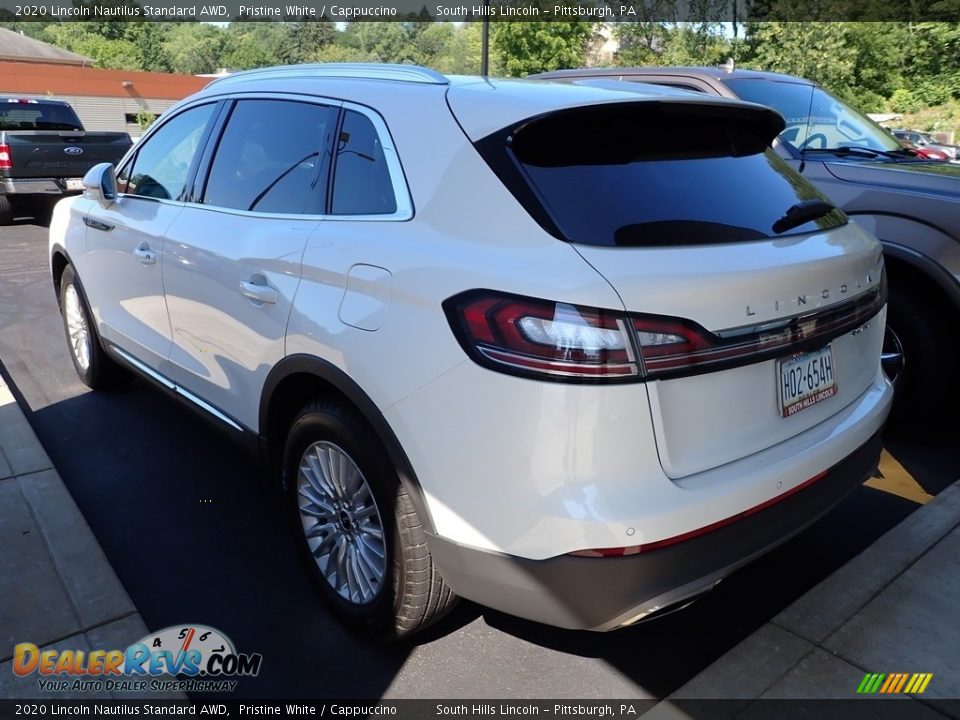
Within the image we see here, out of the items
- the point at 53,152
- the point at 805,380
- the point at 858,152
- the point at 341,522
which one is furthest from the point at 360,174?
the point at 53,152

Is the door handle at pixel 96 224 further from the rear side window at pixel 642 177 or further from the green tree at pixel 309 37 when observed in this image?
the green tree at pixel 309 37

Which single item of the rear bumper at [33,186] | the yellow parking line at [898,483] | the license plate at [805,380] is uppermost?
the license plate at [805,380]

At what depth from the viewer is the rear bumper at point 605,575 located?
2002mm

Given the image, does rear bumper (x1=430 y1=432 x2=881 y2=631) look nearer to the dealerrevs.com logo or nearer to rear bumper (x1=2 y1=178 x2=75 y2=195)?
the dealerrevs.com logo

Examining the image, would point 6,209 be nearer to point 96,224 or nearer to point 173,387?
point 96,224

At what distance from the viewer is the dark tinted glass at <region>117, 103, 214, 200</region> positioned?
366 centimetres

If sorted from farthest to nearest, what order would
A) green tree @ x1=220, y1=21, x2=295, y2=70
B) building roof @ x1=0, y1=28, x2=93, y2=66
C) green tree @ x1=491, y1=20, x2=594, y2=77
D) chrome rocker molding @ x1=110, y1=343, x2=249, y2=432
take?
green tree @ x1=220, y1=21, x2=295, y2=70 < building roof @ x1=0, y1=28, x2=93, y2=66 < green tree @ x1=491, y1=20, x2=594, y2=77 < chrome rocker molding @ x1=110, y1=343, x2=249, y2=432

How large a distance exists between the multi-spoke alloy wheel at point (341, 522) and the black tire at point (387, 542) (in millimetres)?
20

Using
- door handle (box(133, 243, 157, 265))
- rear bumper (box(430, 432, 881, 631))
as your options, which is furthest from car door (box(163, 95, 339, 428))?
rear bumper (box(430, 432, 881, 631))

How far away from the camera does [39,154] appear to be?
37.3 feet

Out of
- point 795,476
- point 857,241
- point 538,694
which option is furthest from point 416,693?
point 857,241

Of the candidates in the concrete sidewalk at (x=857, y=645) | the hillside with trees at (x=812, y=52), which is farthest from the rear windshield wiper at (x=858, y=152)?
the hillside with trees at (x=812, y=52)

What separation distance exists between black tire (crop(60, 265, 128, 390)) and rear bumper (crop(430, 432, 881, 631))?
11.1ft

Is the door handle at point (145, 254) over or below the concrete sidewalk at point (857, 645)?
over
